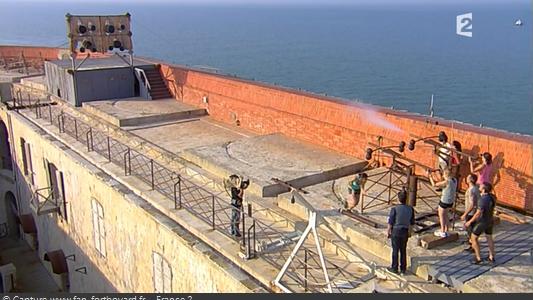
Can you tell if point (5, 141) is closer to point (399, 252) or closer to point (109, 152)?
point (109, 152)

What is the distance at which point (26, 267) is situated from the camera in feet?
61.6

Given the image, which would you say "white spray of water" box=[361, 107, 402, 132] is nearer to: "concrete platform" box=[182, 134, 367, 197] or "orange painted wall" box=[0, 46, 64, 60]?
"concrete platform" box=[182, 134, 367, 197]

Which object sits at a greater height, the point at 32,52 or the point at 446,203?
the point at 32,52

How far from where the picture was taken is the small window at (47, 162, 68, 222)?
15.5 m

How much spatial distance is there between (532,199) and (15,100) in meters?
17.8

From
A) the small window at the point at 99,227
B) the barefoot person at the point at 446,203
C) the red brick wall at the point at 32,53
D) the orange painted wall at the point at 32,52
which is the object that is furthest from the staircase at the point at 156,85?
the barefoot person at the point at 446,203

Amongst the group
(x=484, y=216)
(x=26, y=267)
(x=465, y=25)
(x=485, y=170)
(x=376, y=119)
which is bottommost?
(x=26, y=267)

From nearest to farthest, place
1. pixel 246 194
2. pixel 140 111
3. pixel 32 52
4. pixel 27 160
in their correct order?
pixel 246 194
pixel 27 160
pixel 140 111
pixel 32 52

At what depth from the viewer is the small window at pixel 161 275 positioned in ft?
34.3

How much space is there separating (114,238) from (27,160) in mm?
7475

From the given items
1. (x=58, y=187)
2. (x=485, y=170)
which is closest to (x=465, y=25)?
(x=485, y=170)

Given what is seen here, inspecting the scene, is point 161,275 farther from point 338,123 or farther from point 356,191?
point 338,123

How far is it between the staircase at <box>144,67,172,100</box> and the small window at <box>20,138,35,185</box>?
466 centimetres

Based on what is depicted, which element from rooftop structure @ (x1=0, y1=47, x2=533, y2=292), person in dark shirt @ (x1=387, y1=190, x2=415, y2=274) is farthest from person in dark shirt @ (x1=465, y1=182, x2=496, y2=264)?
person in dark shirt @ (x1=387, y1=190, x2=415, y2=274)
